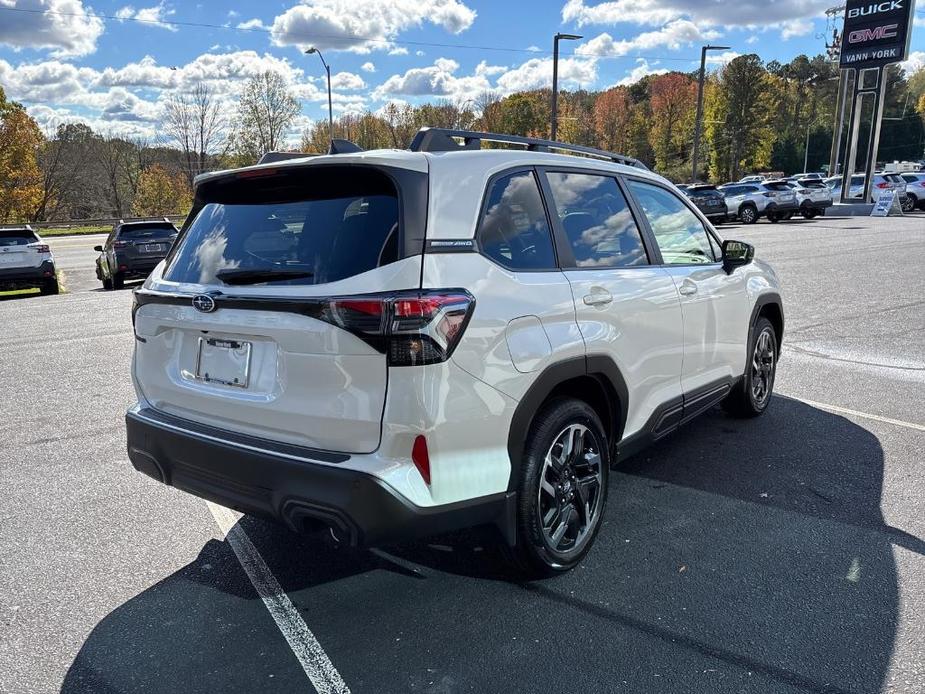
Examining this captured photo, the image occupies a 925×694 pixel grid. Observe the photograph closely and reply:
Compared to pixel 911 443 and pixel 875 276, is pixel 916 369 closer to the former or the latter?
pixel 911 443

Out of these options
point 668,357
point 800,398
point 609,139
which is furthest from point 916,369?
point 609,139

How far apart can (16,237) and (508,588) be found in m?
15.7

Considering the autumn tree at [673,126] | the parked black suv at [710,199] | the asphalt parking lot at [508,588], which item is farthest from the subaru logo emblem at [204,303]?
the autumn tree at [673,126]

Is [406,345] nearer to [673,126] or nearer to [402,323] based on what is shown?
[402,323]

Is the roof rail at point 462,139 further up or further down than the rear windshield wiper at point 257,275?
further up

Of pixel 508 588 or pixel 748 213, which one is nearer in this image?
pixel 508 588

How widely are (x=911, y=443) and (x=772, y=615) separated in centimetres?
268

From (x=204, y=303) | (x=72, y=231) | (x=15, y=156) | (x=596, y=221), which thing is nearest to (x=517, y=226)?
(x=596, y=221)

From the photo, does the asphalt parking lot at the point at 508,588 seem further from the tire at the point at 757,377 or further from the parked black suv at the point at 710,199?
the parked black suv at the point at 710,199

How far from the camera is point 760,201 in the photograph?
3089 cm

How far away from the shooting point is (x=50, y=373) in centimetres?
723

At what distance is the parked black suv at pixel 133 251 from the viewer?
50.9 ft

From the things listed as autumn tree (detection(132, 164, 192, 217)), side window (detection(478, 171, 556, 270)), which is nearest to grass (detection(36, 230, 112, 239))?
autumn tree (detection(132, 164, 192, 217))

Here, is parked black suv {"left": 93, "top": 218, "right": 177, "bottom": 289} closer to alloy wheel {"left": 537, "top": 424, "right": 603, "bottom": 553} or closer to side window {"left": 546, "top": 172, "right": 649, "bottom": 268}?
side window {"left": 546, "top": 172, "right": 649, "bottom": 268}
